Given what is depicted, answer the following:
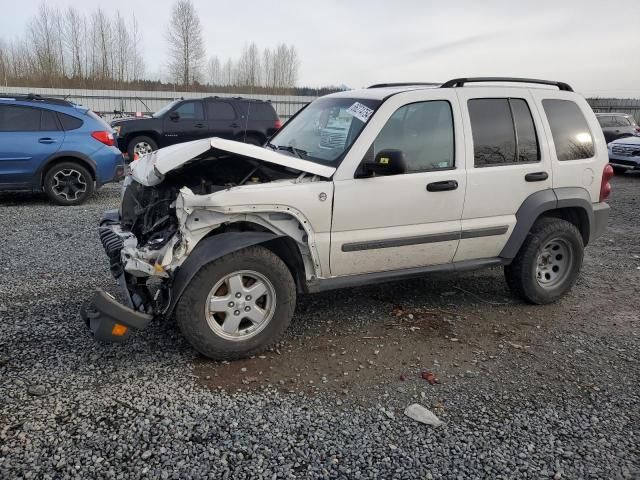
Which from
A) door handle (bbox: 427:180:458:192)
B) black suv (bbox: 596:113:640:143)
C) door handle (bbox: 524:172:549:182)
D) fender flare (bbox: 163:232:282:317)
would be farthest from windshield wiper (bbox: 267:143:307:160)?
black suv (bbox: 596:113:640:143)

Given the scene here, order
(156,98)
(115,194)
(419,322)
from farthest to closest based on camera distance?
(156,98) < (115,194) < (419,322)

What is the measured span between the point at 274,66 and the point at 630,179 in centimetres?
3750

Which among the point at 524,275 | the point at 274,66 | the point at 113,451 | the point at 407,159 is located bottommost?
→ the point at 113,451

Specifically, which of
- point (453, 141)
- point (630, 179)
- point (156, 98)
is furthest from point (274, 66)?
point (453, 141)

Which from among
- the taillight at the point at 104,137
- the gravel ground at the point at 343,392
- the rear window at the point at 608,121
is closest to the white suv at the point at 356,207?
the gravel ground at the point at 343,392

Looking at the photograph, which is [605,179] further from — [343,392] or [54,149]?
[54,149]

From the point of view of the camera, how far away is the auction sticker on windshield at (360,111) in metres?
3.91

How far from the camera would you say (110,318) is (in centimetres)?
319

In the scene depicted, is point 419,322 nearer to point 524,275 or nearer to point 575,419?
point 524,275

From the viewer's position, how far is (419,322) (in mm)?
4312

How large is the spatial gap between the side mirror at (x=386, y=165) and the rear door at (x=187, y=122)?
10898mm

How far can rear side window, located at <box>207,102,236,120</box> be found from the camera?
13844 mm

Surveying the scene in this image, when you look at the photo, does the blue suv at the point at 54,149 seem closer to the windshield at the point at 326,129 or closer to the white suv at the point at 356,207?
the white suv at the point at 356,207

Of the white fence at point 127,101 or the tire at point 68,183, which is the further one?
the white fence at point 127,101
